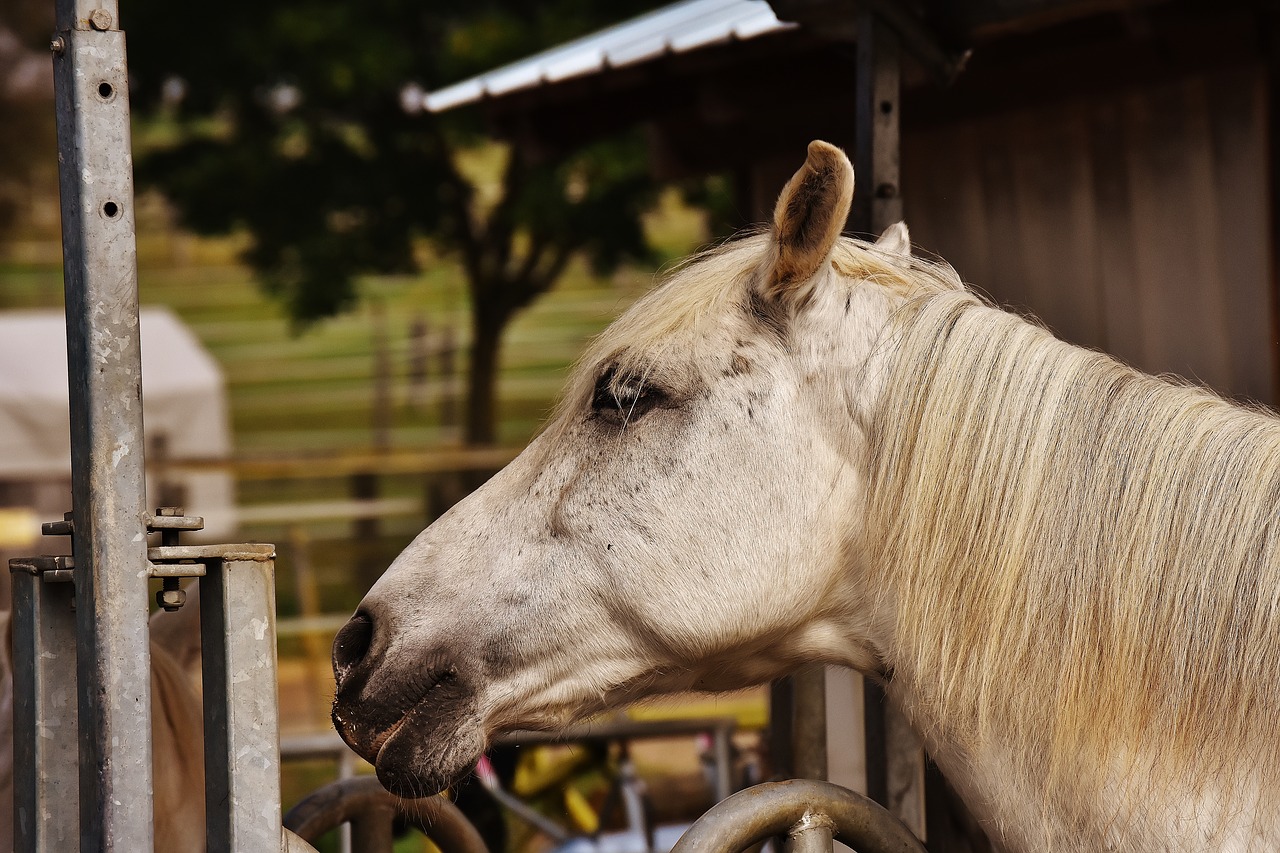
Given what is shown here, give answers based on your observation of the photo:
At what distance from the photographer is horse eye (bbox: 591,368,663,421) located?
1.70 metres

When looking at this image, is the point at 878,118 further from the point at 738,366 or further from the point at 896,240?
the point at 738,366

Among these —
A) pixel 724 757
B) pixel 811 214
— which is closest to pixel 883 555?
pixel 811 214

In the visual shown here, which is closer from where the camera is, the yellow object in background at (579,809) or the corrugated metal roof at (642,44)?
the corrugated metal roof at (642,44)

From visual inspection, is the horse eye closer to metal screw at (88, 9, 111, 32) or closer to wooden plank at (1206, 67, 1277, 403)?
metal screw at (88, 9, 111, 32)

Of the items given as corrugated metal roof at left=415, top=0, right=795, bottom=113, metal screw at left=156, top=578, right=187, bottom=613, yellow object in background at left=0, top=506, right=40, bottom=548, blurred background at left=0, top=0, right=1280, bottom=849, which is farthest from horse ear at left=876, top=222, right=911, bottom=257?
yellow object in background at left=0, top=506, right=40, bottom=548

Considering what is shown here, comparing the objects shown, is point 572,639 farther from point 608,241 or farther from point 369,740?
point 608,241

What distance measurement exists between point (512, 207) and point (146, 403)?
3785mm

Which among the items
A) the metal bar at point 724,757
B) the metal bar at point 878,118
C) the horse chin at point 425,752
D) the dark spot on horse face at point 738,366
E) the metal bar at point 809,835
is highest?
the metal bar at point 878,118

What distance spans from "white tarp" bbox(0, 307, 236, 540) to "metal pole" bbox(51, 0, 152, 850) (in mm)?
7820

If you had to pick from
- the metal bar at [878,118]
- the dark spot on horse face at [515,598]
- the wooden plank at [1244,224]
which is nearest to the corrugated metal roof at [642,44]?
the metal bar at [878,118]

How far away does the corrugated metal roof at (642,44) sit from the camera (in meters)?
3.08

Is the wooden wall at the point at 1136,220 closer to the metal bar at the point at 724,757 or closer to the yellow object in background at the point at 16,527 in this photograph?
the metal bar at the point at 724,757

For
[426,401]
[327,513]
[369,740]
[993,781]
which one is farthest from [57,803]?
[426,401]

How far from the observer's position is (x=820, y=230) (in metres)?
1.57
